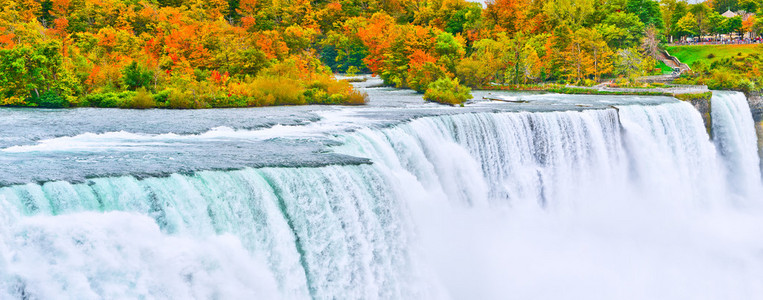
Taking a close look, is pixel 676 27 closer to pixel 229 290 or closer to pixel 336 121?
pixel 336 121

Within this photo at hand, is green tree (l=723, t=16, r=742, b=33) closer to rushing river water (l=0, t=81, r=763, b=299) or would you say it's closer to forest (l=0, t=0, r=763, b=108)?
forest (l=0, t=0, r=763, b=108)

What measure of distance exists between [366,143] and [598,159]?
10269mm

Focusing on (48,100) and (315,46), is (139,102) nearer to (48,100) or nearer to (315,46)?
(48,100)

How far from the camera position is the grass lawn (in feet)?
193

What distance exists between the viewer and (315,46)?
68.9 meters


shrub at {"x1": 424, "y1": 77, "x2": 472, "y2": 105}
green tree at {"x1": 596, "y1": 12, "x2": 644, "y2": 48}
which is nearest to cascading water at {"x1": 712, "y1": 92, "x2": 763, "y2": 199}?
shrub at {"x1": 424, "y1": 77, "x2": 472, "y2": 105}

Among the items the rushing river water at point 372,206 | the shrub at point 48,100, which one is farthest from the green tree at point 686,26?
the shrub at point 48,100

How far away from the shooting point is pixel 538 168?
19172 mm

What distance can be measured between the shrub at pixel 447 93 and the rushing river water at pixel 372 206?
22.7ft

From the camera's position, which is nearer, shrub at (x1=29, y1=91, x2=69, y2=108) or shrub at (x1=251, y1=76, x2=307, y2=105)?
shrub at (x1=29, y1=91, x2=69, y2=108)

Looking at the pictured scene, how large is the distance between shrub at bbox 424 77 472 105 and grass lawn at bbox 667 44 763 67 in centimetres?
3682

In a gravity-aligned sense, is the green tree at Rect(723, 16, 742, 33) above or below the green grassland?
above

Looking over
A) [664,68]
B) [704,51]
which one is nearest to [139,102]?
[664,68]

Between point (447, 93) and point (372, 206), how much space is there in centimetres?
1844
